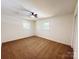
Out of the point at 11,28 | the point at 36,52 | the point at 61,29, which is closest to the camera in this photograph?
the point at 36,52

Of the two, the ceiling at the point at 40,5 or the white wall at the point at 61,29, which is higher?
the ceiling at the point at 40,5

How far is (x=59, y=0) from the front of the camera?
208 cm

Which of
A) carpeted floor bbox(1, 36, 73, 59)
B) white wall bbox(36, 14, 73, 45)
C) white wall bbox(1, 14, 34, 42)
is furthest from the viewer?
white wall bbox(1, 14, 34, 42)

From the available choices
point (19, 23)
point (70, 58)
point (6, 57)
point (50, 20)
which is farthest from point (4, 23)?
point (70, 58)

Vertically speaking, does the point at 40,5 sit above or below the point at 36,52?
above

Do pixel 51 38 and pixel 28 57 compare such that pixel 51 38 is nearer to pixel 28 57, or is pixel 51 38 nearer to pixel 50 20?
pixel 50 20

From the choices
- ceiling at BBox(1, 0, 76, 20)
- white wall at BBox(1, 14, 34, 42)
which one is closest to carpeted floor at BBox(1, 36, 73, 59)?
white wall at BBox(1, 14, 34, 42)

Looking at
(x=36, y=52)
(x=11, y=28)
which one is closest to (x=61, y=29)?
(x=36, y=52)

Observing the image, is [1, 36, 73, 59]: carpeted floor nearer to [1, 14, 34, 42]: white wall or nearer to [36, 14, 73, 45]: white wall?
[36, 14, 73, 45]: white wall

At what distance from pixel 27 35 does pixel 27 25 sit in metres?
1.12

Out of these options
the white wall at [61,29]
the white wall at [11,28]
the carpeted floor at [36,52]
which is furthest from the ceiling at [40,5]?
the carpeted floor at [36,52]

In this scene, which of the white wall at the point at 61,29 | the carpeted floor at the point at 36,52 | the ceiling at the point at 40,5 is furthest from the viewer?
the white wall at the point at 61,29

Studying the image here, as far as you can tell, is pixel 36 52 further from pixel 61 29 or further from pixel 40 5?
pixel 61 29

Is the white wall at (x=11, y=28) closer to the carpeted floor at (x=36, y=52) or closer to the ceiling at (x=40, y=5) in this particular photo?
the carpeted floor at (x=36, y=52)
